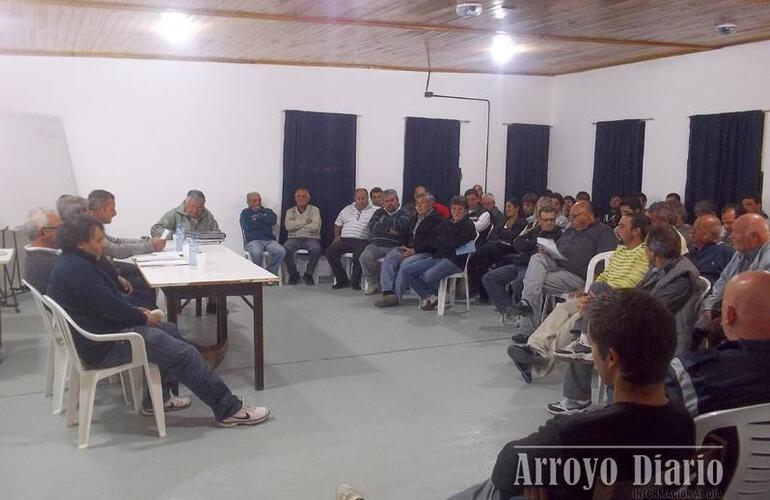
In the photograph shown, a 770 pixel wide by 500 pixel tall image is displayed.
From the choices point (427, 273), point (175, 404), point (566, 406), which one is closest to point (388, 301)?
point (427, 273)

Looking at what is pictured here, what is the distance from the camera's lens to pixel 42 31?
6.14m

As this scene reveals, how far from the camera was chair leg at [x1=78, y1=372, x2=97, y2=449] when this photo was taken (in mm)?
3396

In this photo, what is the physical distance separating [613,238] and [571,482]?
3877 millimetres

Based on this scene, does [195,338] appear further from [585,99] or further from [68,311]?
[585,99]

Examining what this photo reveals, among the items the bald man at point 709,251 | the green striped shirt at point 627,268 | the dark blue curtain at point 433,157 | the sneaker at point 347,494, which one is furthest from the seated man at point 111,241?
the dark blue curtain at point 433,157

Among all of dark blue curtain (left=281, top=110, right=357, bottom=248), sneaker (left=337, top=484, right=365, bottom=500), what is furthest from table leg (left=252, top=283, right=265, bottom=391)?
dark blue curtain (left=281, top=110, right=357, bottom=248)

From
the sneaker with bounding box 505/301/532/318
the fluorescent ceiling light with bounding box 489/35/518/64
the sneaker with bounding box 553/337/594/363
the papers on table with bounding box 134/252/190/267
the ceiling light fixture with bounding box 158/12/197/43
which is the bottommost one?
the sneaker with bounding box 505/301/532/318

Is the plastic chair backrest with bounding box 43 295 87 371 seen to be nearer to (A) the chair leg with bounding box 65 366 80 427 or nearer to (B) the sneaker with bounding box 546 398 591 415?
(A) the chair leg with bounding box 65 366 80 427

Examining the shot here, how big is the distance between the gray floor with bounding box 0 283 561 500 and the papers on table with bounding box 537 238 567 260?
0.80 meters

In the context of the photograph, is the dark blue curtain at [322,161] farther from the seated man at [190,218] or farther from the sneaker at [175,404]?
the sneaker at [175,404]

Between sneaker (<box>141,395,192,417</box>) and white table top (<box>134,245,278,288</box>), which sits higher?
white table top (<box>134,245,278,288</box>)

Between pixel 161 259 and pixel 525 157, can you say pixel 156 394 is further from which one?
pixel 525 157

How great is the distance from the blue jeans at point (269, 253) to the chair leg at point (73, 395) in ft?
13.7

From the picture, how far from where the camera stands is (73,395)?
11.9ft
